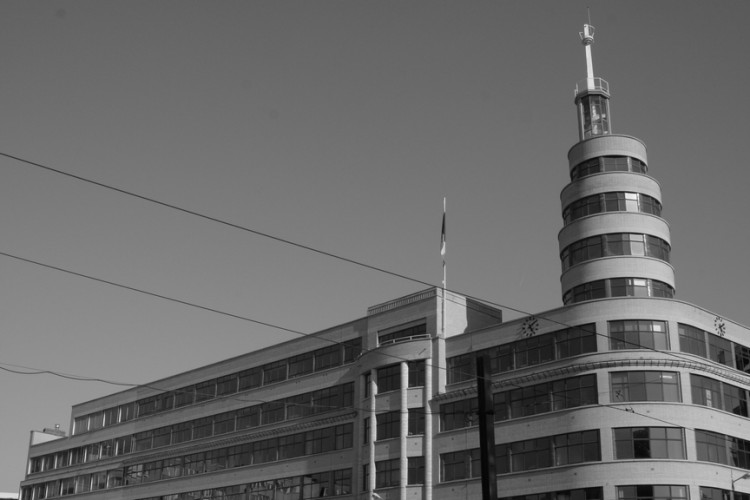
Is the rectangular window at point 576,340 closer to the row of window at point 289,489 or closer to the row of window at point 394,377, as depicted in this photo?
the row of window at point 394,377

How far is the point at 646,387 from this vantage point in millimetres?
58750

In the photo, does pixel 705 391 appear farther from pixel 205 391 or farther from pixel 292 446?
A: pixel 205 391

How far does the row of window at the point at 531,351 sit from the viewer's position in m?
60.9

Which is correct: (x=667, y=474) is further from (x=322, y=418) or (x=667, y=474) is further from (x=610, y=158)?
(x=322, y=418)

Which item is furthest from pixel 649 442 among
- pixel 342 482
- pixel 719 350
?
pixel 342 482

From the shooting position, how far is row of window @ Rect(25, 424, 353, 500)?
75.1 m

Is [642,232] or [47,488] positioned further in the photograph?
Result: [47,488]

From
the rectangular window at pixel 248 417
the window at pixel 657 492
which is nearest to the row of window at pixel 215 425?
the rectangular window at pixel 248 417

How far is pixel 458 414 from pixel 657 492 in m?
14.0

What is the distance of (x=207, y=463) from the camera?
279 ft

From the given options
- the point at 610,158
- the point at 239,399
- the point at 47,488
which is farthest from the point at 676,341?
the point at 47,488

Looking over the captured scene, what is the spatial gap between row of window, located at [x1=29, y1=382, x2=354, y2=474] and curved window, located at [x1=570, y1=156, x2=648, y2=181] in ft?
74.0

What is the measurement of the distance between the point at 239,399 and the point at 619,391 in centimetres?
3534

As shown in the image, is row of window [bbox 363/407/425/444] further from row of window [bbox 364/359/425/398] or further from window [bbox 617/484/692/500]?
window [bbox 617/484/692/500]
